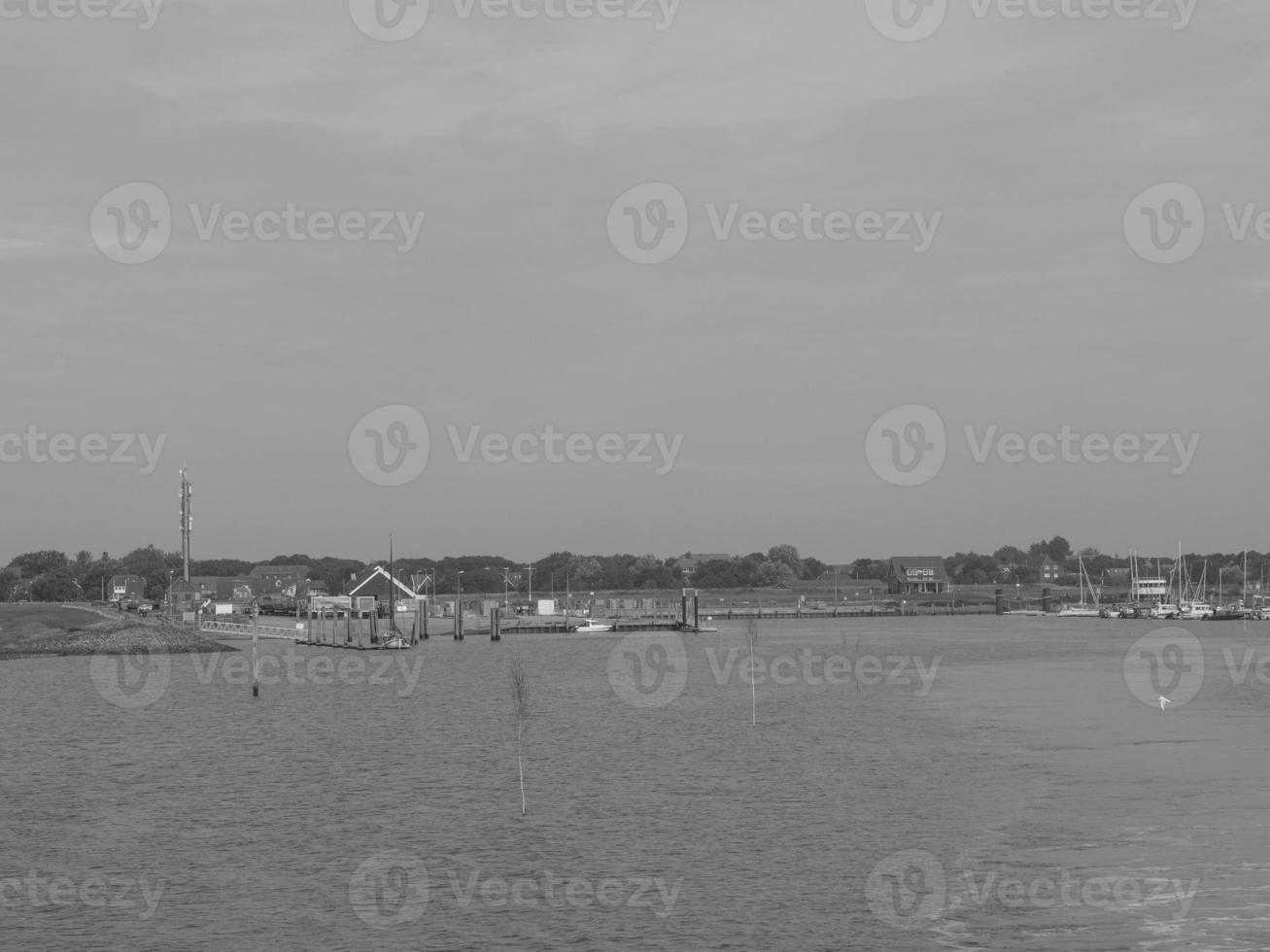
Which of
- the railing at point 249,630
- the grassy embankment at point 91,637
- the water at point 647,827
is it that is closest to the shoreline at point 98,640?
the grassy embankment at point 91,637

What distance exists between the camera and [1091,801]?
121ft

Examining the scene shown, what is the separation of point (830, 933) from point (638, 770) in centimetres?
2141

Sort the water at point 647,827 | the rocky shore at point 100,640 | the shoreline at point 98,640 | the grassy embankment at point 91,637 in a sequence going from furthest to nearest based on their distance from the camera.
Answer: the grassy embankment at point 91,637 < the rocky shore at point 100,640 < the shoreline at point 98,640 < the water at point 647,827

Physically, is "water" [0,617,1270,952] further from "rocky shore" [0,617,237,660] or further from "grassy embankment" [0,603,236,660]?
"grassy embankment" [0,603,236,660]

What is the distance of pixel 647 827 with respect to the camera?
115ft

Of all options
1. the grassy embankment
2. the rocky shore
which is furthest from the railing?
the rocky shore

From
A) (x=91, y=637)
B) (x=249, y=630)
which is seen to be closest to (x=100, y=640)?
(x=91, y=637)

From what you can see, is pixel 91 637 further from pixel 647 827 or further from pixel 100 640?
pixel 647 827

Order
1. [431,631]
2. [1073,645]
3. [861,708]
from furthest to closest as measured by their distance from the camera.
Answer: [431,631] → [1073,645] → [861,708]

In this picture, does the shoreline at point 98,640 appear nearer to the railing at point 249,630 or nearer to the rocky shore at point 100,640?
the rocky shore at point 100,640

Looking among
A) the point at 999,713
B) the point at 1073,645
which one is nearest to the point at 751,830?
the point at 999,713

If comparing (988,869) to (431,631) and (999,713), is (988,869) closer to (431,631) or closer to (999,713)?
(999,713)

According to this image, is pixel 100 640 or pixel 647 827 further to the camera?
pixel 100 640

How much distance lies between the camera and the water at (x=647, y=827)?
2546cm
